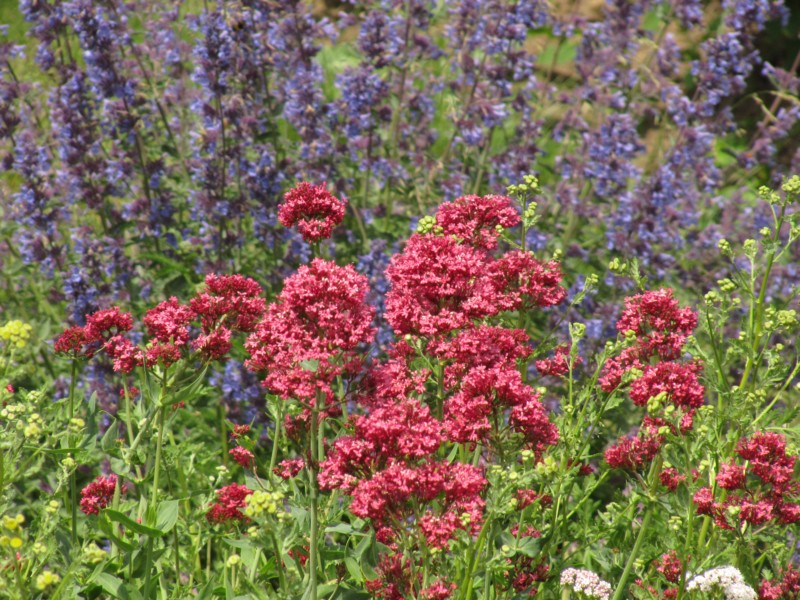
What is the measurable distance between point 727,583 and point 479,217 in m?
1.24

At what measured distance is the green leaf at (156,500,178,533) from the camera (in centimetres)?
282

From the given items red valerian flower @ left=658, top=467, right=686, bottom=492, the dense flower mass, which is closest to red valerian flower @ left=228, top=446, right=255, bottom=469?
A: the dense flower mass

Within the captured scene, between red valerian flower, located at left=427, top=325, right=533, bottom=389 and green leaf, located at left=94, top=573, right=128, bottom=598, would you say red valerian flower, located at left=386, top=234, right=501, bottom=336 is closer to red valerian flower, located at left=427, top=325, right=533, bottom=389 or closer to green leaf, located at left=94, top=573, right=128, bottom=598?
red valerian flower, located at left=427, top=325, right=533, bottom=389

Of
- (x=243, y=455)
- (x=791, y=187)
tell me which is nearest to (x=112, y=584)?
(x=243, y=455)

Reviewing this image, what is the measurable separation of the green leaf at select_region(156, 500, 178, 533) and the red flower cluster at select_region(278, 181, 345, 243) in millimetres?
888

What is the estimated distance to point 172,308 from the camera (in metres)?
2.94

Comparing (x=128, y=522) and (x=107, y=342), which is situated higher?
(x=107, y=342)

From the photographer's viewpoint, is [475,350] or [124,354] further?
[124,354]

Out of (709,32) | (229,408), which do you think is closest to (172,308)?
(229,408)

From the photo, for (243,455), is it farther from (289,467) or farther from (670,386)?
(670,386)

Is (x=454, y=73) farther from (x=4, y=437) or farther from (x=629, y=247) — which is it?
(x=4, y=437)

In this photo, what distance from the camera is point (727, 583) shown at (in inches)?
101

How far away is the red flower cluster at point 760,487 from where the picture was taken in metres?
2.70

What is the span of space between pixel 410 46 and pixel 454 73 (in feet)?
1.61
